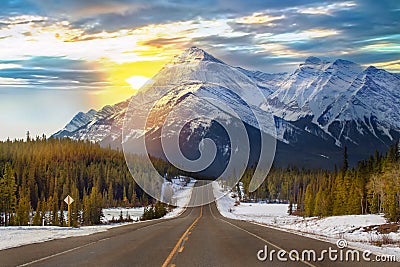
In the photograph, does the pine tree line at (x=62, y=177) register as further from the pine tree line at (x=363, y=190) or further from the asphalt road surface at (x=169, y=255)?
the asphalt road surface at (x=169, y=255)

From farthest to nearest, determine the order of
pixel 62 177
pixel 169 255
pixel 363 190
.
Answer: pixel 62 177
pixel 363 190
pixel 169 255

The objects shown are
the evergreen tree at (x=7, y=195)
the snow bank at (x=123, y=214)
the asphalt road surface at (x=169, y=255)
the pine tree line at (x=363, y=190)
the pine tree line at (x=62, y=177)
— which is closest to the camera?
the asphalt road surface at (x=169, y=255)

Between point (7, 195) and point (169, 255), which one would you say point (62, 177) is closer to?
point (7, 195)

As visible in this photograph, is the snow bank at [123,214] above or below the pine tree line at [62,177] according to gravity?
below

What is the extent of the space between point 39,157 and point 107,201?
29101 millimetres

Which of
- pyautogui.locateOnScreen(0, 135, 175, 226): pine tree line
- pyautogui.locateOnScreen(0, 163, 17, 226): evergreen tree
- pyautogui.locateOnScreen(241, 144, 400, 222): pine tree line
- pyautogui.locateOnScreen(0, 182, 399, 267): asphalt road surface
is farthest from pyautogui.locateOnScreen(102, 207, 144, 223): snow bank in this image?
pyautogui.locateOnScreen(0, 182, 399, 267): asphalt road surface

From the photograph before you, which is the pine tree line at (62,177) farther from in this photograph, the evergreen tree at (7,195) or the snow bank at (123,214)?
the evergreen tree at (7,195)

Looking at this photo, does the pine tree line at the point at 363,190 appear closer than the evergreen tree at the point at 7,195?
Yes

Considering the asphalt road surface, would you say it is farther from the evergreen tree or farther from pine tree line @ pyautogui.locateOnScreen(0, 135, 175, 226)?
pine tree line @ pyautogui.locateOnScreen(0, 135, 175, 226)

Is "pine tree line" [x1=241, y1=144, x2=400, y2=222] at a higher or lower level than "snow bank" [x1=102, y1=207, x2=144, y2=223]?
higher

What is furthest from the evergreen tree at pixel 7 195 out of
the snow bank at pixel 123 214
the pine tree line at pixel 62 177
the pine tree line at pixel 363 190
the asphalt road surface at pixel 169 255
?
the asphalt road surface at pixel 169 255

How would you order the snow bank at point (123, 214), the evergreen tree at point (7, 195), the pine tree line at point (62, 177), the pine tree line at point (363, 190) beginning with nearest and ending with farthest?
the pine tree line at point (363, 190)
the evergreen tree at point (7, 195)
the snow bank at point (123, 214)
the pine tree line at point (62, 177)

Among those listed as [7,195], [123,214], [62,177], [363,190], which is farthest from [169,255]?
[62,177]

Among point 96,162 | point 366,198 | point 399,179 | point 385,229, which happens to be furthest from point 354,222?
point 96,162
